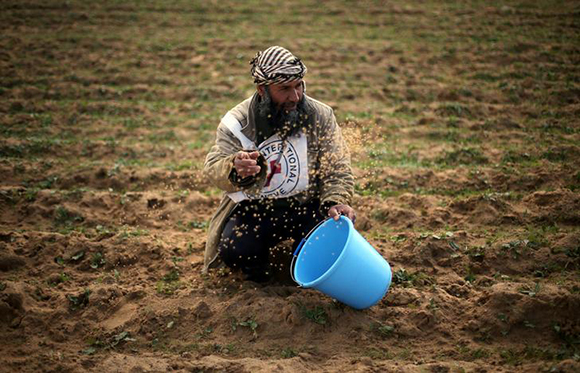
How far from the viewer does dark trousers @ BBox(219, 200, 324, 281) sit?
128 inches

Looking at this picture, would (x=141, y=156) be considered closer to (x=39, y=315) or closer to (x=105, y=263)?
(x=105, y=263)

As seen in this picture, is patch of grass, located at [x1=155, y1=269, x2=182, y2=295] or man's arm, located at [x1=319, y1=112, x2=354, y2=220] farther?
patch of grass, located at [x1=155, y1=269, x2=182, y2=295]

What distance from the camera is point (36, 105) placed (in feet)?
19.3

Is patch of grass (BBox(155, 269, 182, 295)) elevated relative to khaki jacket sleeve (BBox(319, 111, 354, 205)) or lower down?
lower down

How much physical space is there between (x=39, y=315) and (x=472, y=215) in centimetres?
288

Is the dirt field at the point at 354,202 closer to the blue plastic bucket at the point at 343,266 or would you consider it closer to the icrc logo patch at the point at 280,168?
the blue plastic bucket at the point at 343,266

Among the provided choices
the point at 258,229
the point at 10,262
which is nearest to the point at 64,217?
the point at 10,262

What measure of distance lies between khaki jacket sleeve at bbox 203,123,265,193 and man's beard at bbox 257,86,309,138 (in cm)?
23

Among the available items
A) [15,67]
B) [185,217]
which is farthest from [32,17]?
[185,217]

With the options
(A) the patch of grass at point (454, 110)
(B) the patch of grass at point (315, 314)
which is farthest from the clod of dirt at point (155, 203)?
(A) the patch of grass at point (454, 110)

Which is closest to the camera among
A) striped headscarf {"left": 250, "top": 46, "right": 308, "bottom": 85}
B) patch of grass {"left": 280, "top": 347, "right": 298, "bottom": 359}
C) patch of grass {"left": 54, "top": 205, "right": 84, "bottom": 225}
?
patch of grass {"left": 280, "top": 347, "right": 298, "bottom": 359}

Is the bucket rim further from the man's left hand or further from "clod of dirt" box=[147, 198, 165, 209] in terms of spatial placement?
"clod of dirt" box=[147, 198, 165, 209]

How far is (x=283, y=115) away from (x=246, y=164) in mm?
456

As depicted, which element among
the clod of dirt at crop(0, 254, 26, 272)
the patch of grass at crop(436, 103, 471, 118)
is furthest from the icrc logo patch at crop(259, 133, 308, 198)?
the patch of grass at crop(436, 103, 471, 118)
